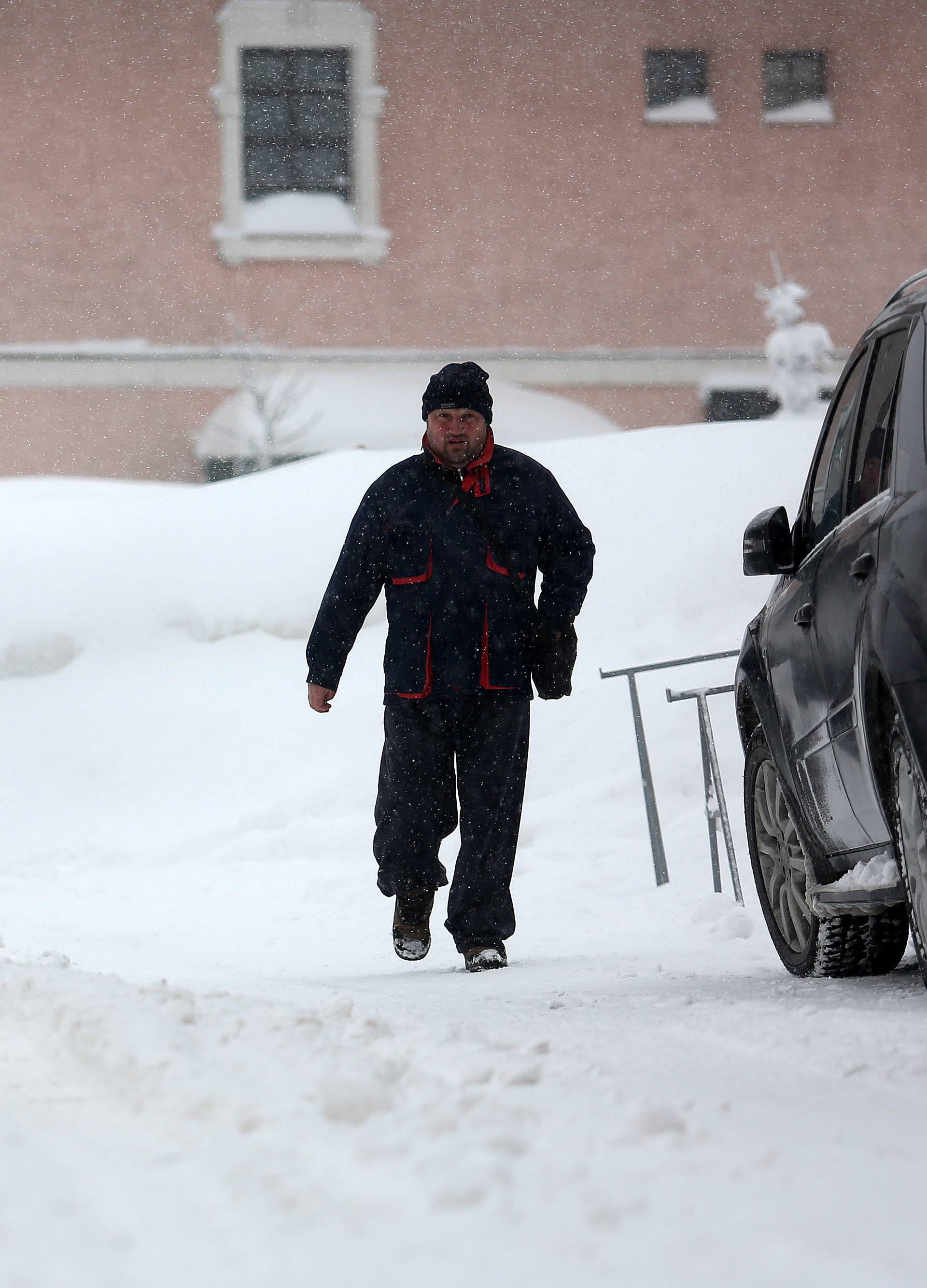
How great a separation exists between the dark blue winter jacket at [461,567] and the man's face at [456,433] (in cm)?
5

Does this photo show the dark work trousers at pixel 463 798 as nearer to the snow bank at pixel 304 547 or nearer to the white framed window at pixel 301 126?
the snow bank at pixel 304 547

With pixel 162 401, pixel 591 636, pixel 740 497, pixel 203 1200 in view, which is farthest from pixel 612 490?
pixel 162 401

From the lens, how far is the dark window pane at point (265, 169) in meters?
22.5

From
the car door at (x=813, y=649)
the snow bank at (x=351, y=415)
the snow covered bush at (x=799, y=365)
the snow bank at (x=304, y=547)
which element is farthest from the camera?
the snow bank at (x=351, y=415)

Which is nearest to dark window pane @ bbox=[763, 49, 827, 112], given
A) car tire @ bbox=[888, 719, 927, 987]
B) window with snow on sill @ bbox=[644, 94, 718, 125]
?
window with snow on sill @ bbox=[644, 94, 718, 125]

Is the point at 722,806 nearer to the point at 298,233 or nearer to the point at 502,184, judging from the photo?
the point at 298,233

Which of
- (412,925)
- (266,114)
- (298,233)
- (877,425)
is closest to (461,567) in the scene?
(412,925)

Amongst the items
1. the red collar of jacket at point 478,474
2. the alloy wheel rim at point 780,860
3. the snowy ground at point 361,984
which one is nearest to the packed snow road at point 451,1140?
the snowy ground at point 361,984

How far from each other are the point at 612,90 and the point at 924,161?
16.2ft

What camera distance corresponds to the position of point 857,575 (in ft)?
10.1

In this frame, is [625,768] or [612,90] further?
[612,90]

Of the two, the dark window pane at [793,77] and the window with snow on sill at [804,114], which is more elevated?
the dark window pane at [793,77]

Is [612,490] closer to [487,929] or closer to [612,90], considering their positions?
[487,929]

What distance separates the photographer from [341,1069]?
229cm
